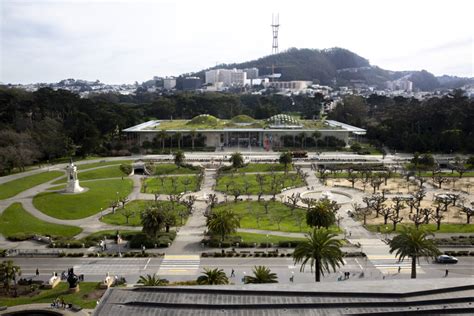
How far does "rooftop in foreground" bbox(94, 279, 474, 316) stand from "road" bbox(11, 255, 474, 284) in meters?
13.7

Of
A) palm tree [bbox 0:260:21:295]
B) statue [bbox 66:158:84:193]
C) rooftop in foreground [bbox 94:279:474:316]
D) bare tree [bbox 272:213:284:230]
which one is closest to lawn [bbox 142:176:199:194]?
statue [bbox 66:158:84:193]

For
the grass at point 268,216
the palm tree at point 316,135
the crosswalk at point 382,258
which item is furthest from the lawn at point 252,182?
the palm tree at point 316,135

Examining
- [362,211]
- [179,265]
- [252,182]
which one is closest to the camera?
[179,265]

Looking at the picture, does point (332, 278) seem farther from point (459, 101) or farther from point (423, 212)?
point (459, 101)

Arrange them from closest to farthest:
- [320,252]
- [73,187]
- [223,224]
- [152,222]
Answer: [320,252], [223,224], [152,222], [73,187]

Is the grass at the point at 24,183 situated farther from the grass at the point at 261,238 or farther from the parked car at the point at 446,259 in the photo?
the parked car at the point at 446,259

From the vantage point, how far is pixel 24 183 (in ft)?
249

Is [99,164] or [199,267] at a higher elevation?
[99,164]

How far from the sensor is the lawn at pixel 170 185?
2936 inches

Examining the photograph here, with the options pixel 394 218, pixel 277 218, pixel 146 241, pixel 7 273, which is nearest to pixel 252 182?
pixel 277 218

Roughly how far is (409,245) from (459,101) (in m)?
92.5

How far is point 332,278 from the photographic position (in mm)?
40969

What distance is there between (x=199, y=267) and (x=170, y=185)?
116ft

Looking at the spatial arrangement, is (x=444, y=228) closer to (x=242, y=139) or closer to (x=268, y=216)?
(x=268, y=216)
